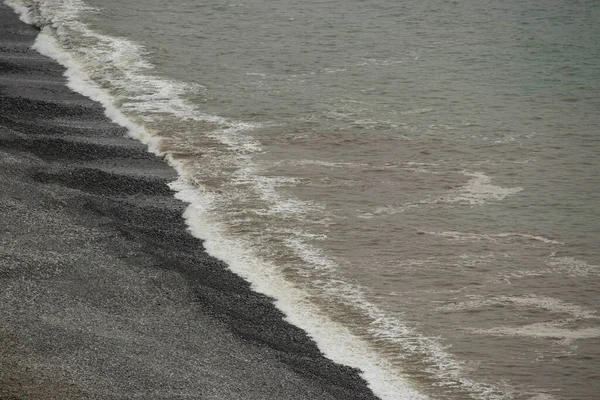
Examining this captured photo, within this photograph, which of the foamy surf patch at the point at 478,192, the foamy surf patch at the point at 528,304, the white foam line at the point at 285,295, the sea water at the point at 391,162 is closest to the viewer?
the white foam line at the point at 285,295

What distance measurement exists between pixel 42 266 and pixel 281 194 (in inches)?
176

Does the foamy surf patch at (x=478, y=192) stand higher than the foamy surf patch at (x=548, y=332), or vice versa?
the foamy surf patch at (x=478, y=192)

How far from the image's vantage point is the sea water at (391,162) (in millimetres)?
9672

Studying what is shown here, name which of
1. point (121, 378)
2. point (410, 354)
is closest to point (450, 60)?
point (410, 354)

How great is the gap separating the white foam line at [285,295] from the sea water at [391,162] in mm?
27

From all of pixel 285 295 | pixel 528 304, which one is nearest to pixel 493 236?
pixel 528 304

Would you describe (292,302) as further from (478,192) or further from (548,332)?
(478,192)

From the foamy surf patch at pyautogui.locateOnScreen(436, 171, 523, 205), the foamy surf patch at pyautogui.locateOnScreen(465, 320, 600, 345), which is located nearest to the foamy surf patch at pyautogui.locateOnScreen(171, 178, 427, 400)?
the foamy surf patch at pyautogui.locateOnScreen(465, 320, 600, 345)

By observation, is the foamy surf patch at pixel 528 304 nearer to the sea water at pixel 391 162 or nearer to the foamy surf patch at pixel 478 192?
the sea water at pixel 391 162

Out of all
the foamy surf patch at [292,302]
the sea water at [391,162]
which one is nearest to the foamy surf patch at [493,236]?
the sea water at [391,162]

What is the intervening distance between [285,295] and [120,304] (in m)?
1.93

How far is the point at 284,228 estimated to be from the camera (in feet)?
39.7

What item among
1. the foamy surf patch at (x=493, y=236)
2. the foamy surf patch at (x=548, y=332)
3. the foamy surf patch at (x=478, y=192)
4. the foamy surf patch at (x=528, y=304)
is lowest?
the foamy surf patch at (x=548, y=332)

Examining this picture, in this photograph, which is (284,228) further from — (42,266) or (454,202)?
(42,266)
